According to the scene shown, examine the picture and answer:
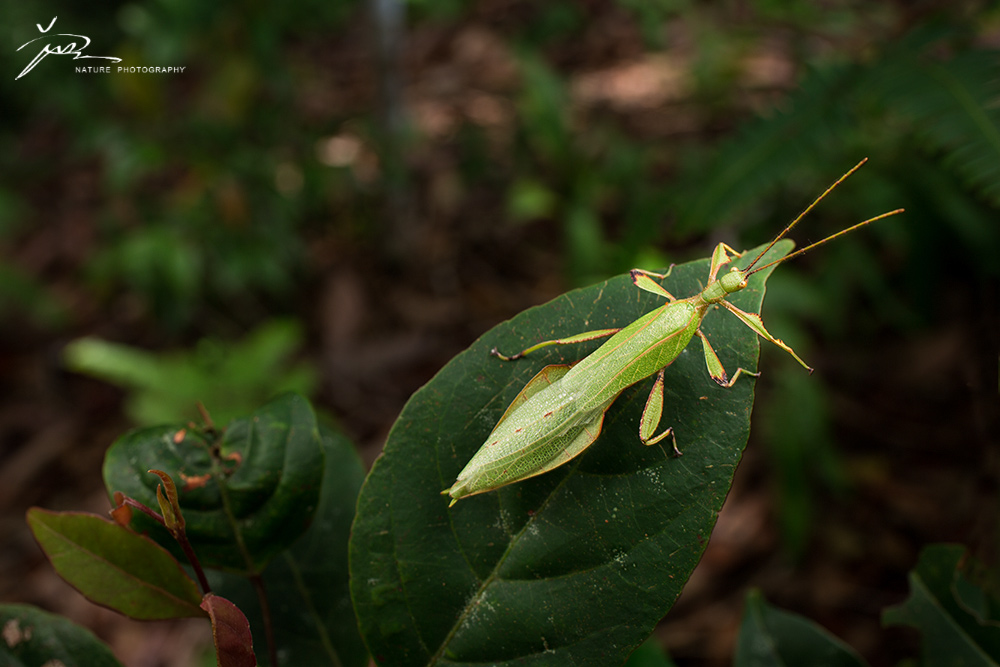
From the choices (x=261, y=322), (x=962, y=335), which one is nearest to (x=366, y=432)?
(x=261, y=322)

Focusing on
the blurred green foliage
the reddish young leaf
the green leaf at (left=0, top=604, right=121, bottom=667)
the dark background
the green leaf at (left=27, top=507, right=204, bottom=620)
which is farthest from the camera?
the blurred green foliage

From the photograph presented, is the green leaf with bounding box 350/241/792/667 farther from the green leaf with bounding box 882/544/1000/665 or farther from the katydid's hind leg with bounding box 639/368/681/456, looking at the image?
the green leaf with bounding box 882/544/1000/665

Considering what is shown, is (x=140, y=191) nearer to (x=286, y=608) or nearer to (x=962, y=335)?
(x=286, y=608)

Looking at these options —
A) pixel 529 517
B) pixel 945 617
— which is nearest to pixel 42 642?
pixel 529 517

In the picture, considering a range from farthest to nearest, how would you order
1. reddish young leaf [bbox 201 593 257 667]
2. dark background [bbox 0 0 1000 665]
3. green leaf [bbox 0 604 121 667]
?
dark background [bbox 0 0 1000 665]
green leaf [bbox 0 604 121 667]
reddish young leaf [bbox 201 593 257 667]

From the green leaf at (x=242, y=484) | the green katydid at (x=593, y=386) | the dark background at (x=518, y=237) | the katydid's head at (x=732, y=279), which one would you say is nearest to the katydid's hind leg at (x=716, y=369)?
the green katydid at (x=593, y=386)

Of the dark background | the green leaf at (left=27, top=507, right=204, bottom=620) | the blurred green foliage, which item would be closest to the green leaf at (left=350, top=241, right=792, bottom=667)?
the green leaf at (left=27, top=507, right=204, bottom=620)

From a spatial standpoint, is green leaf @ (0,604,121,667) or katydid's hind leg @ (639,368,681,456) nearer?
katydid's hind leg @ (639,368,681,456)

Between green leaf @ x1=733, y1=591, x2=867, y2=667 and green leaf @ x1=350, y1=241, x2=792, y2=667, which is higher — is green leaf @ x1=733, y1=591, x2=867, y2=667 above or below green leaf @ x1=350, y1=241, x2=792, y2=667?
below

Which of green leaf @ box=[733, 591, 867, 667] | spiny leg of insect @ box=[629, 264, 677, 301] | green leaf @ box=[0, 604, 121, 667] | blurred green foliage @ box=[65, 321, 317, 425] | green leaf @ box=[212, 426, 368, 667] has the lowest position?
green leaf @ box=[733, 591, 867, 667]
